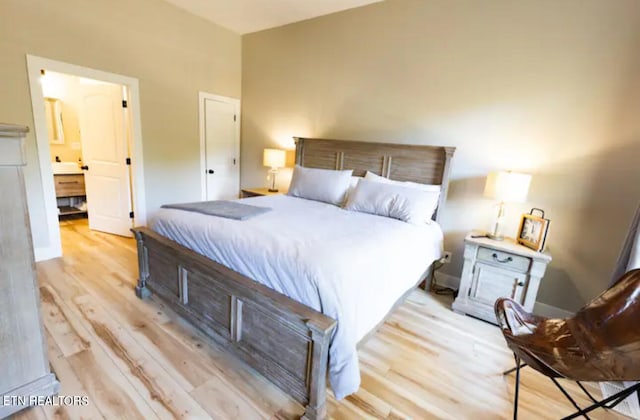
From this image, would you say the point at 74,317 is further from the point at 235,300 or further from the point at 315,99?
the point at 315,99

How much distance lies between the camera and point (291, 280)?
4.98ft

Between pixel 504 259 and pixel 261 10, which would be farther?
pixel 261 10

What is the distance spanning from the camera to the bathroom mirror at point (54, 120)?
464 centimetres

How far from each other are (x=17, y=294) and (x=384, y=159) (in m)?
2.94

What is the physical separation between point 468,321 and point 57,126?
6306mm

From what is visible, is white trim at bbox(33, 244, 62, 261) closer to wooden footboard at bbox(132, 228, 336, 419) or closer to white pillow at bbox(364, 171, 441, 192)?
wooden footboard at bbox(132, 228, 336, 419)

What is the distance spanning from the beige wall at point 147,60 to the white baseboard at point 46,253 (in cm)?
7

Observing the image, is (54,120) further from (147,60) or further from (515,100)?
(515,100)

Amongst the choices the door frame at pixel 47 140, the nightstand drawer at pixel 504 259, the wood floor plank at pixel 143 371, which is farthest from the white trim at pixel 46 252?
the nightstand drawer at pixel 504 259

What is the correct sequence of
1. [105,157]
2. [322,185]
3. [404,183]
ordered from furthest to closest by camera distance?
[105,157], [322,185], [404,183]

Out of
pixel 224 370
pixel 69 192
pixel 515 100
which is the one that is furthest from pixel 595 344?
pixel 69 192

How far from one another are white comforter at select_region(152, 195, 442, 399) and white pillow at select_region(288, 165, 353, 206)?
21.2 inches

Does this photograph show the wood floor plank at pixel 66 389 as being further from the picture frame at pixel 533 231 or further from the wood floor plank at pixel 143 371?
the picture frame at pixel 533 231

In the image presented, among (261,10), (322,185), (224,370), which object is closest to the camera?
(224,370)
